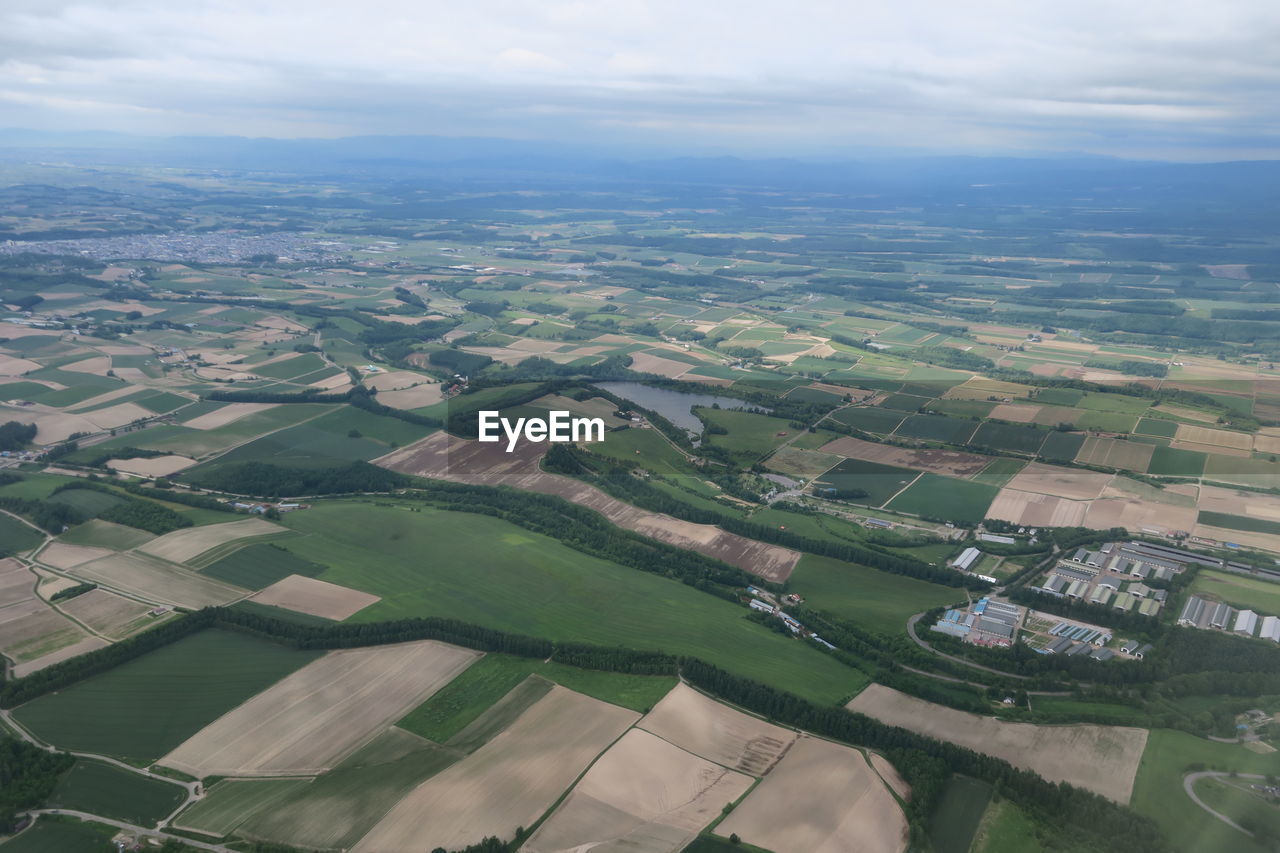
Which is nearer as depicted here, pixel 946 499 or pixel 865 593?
pixel 865 593

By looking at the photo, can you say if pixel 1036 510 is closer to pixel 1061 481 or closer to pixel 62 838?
pixel 1061 481

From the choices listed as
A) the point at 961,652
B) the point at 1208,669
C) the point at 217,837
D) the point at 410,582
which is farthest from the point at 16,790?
the point at 1208,669

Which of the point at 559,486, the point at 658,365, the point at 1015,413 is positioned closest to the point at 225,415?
the point at 559,486

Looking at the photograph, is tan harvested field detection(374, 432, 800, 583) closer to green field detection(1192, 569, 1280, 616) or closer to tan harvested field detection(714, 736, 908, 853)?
tan harvested field detection(714, 736, 908, 853)

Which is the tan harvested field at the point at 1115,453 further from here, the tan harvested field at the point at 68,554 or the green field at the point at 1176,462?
the tan harvested field at the point at 68,554

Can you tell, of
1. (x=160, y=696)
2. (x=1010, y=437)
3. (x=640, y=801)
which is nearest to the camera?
(x=640, y=801)

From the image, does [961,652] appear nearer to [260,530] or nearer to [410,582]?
[410,582]
